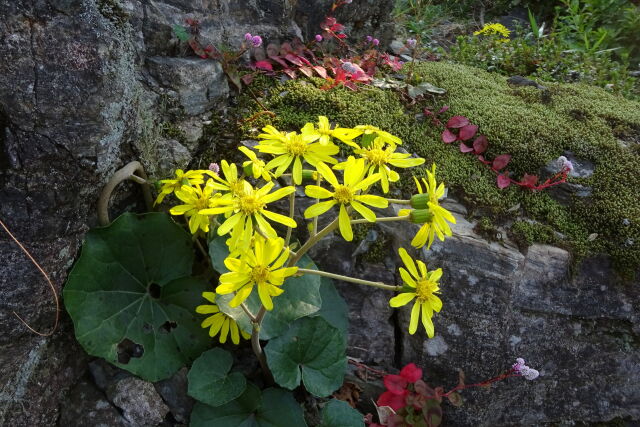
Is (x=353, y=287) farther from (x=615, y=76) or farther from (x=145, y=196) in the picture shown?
(x=615, y=76)

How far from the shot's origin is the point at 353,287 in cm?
242

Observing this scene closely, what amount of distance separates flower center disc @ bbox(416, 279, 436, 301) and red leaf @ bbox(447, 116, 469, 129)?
1399 millimetres

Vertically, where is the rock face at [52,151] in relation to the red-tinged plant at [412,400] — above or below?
above

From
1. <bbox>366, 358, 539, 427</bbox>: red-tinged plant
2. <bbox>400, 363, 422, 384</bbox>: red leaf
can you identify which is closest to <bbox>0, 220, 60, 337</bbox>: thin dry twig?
<bbox>366, 358, 539, 427</bbox>: red-tinged plant

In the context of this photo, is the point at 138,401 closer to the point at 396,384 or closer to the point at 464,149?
the point at 396,384

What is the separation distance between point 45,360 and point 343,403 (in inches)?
45.1

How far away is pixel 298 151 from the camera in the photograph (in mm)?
1637

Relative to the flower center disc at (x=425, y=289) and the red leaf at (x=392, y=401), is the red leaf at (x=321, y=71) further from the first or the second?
the red leaf at (x=392, y=401)

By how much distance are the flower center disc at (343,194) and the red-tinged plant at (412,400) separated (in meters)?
0.97

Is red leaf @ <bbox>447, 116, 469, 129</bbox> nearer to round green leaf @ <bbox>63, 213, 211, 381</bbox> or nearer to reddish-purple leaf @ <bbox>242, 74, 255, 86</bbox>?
reddish-purple leaf @ <bbox>242, 74, 255, 86</bbox>

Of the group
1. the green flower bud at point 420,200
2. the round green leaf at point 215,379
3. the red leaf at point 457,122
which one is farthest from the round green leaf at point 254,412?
the red leaf at point 457,122

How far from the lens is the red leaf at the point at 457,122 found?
279cm

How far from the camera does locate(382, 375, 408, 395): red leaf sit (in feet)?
6.81

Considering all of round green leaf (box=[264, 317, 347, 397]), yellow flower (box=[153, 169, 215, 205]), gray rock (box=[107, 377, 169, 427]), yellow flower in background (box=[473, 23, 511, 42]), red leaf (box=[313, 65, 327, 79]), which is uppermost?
yellow flower in background (box=[473, 23, 511, 42])
